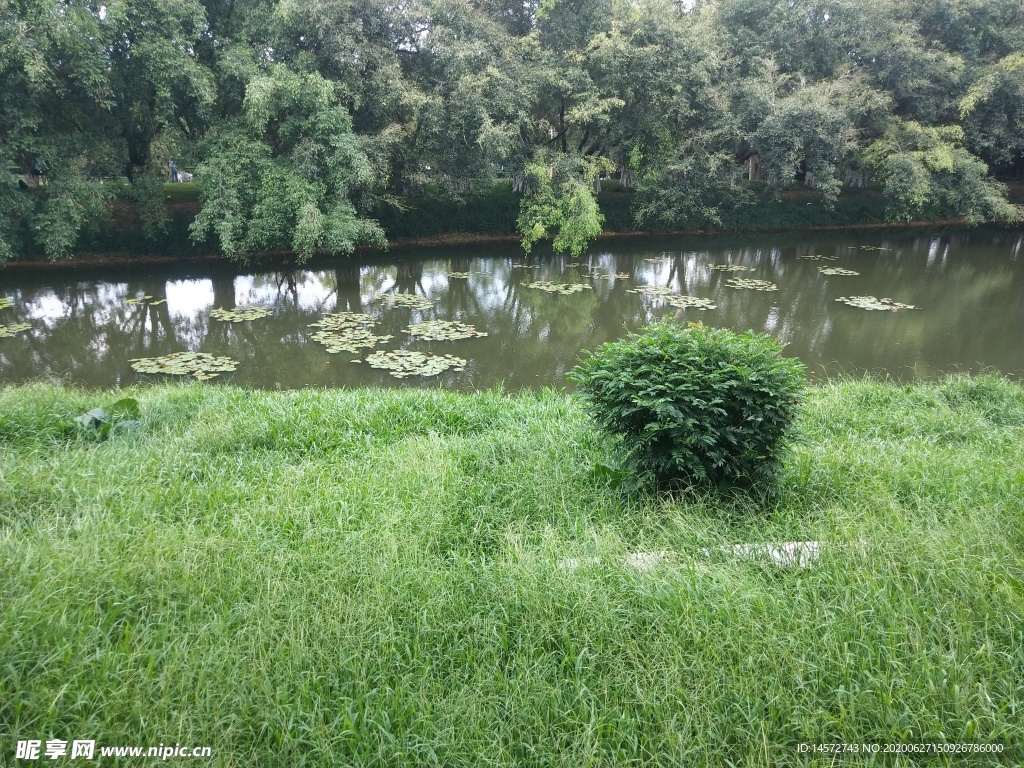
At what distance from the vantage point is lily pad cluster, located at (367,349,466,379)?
24.9 ft

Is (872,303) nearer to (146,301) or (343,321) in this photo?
(343,321)

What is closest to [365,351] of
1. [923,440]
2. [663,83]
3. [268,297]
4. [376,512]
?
[268,297]

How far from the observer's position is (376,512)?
3209 mm

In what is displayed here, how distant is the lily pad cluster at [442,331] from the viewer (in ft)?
29.4

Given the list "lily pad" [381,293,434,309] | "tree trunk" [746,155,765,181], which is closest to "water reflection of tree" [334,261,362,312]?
"lily pad" [381,293,434,309]

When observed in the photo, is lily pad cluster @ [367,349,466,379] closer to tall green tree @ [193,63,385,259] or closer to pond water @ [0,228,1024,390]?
pond water @ [0,228,1024,390]

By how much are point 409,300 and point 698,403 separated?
8.66m

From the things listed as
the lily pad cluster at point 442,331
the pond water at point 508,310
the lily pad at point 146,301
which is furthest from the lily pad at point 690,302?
the lily pad at point 146,301

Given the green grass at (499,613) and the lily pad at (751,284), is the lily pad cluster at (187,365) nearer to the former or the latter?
the green grass at (499,613)

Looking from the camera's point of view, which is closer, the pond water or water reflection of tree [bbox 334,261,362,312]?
the pond water

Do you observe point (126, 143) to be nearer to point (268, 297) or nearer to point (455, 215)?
point (268, 297)

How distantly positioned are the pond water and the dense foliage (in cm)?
102

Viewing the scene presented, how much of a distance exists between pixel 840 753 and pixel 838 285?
12475 millimetres

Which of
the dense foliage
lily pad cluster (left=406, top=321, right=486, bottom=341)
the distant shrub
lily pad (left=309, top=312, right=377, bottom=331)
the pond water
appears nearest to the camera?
the distant shrub
